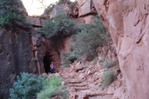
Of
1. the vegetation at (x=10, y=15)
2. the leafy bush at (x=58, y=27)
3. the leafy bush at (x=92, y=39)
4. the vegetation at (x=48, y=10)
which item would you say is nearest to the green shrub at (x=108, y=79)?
the leafy bush at (x=92, y=39)

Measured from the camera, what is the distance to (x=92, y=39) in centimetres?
1526

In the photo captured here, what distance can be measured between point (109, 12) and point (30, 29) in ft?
41.7

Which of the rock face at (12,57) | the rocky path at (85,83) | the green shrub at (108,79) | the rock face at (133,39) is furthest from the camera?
the rock face at (12,57)

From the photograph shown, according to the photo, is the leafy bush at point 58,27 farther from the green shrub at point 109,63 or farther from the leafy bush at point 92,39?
the green shrub at point 109,63

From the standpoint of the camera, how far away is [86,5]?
1981cm

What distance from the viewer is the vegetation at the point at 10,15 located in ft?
53.4

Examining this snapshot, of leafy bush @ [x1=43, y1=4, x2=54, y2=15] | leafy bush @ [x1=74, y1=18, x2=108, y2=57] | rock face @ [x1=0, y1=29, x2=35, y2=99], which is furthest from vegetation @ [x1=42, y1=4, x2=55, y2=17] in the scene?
leafy bush @ [x1=74, y1=18, x2=108, y2=57]

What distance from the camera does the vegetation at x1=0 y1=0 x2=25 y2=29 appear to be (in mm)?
16281

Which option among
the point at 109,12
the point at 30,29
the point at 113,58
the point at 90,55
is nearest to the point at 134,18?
the point at 109,12

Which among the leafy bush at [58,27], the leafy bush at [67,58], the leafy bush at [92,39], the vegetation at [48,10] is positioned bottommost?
the leafy bush at [67,58]

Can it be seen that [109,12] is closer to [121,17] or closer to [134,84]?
[121,17]

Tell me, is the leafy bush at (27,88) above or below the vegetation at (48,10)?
below

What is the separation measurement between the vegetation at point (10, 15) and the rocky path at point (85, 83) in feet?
15.3

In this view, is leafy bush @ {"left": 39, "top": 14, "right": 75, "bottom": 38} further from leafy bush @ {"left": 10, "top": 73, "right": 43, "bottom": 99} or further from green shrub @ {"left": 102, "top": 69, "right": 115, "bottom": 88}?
green shrub @ {"left": 102, "top": 69, "right": 115, "bottom": 88}
